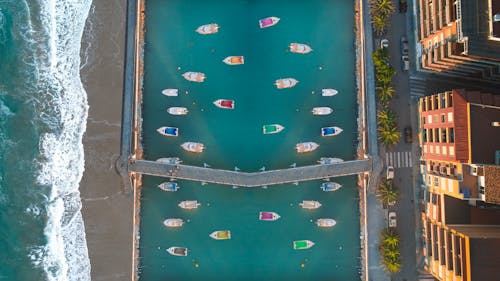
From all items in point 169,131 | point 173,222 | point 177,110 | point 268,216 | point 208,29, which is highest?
point 208,29

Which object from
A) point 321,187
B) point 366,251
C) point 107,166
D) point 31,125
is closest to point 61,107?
point 31,125

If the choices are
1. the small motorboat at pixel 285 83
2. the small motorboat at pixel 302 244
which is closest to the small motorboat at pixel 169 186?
the small motorboat at pixel 302 244

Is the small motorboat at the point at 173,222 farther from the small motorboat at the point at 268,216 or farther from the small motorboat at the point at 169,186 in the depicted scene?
the small motorboat at the point at 268,216

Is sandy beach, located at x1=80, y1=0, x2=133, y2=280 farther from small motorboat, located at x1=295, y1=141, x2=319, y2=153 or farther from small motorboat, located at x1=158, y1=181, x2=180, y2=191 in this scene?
small motorboat, located at x1=295, y1=141, x2=319, y2=153

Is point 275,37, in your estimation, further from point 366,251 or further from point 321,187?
point 366,251

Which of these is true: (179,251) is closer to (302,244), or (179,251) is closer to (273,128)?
(302,244)

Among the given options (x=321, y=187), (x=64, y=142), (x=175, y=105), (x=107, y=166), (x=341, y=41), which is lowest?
(x=321, y=187)

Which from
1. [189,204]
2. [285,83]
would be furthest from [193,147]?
[285,83]
